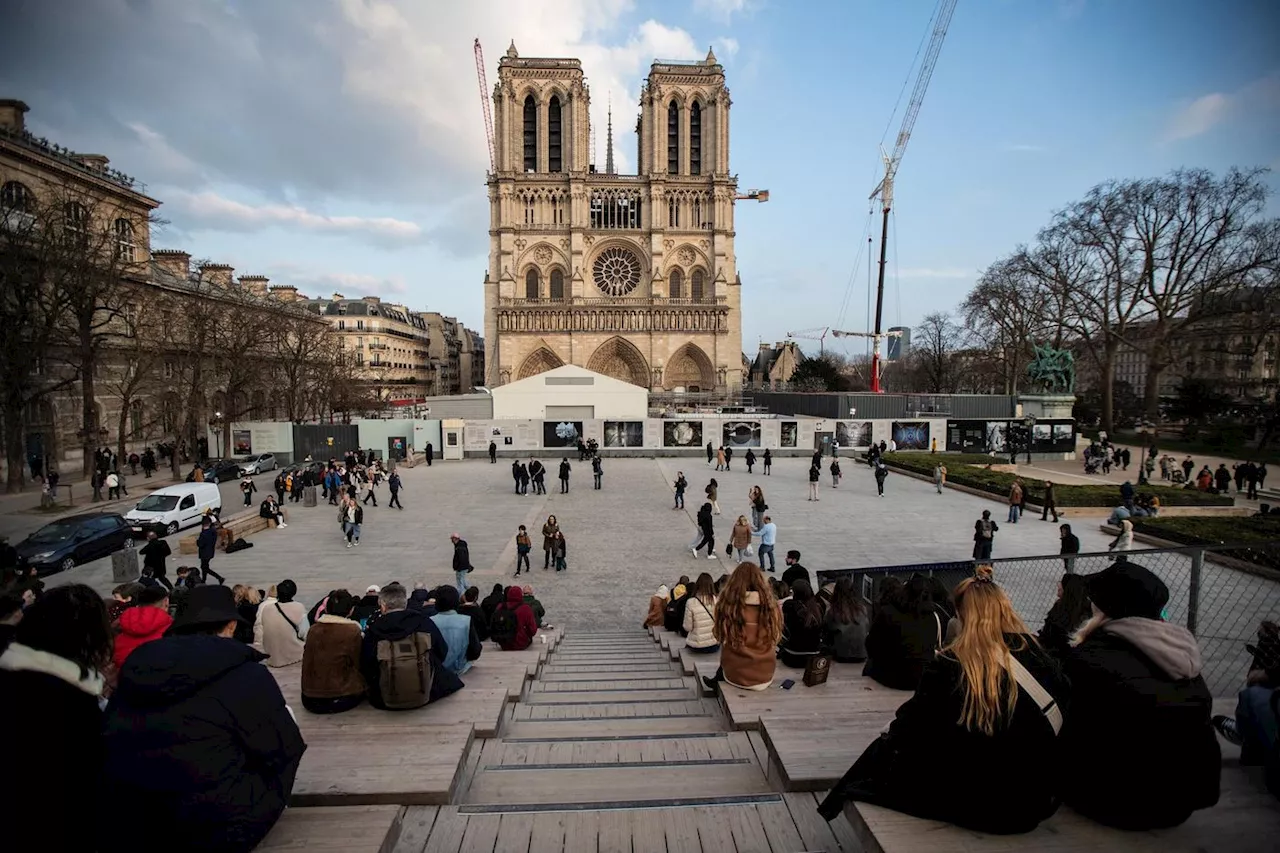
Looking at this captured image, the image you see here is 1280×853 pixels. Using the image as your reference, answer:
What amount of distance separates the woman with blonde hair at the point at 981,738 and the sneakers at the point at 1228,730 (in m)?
1.61

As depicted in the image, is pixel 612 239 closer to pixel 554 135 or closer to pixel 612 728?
pixel 554 135

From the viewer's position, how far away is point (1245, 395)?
3597cm

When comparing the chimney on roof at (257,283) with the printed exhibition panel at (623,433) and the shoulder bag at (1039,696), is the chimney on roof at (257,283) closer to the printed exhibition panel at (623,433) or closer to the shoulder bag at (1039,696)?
the printed exhibition panel at (623,433)

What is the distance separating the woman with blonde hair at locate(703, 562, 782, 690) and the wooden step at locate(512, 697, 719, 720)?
517 millimetres

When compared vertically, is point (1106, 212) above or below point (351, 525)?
above

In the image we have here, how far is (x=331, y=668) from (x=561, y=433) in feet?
86.8

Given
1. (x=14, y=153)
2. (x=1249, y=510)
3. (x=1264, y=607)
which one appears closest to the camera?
(x=1264, y=607)

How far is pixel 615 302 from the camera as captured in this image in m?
55.8

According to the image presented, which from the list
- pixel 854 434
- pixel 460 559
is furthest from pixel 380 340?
pixel 460 559

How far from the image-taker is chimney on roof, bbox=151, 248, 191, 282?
116ft

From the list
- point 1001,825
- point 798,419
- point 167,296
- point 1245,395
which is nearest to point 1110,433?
point 1245,395

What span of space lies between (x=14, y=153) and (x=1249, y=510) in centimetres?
4316

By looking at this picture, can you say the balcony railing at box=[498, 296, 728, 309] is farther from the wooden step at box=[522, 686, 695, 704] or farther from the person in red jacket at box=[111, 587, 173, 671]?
the person in red jacket at box=[111, 587, 173, 671]

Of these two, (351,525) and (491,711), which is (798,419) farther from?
(491,711)
